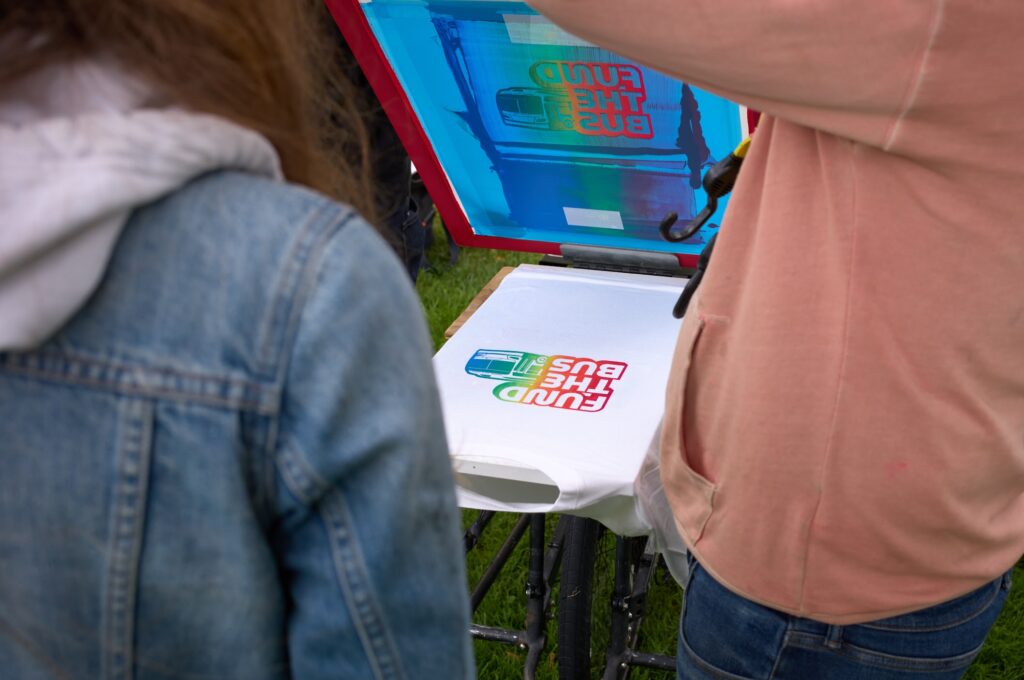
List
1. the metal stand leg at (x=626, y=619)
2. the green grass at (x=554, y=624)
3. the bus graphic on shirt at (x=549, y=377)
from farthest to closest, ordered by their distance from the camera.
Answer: the green grass at (x=554, y=624) < the metal stand leg at (x=626, y=619) < the bus graphic on shirt at (x=549, y=377)

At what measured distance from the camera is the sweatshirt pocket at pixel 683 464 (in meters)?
1.10

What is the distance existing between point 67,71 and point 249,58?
0.11 metres

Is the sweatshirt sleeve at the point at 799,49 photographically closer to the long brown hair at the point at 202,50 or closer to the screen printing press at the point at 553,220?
the long brown hair at the point at 202,50

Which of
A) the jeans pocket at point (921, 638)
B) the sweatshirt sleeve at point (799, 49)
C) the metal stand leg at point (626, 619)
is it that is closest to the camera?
the sweatshirt sleeve at point (799, 49)

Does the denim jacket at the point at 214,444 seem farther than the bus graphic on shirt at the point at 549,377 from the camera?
No

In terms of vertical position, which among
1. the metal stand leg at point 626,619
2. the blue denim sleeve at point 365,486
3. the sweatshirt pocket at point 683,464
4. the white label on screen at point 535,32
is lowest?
the metal stand leg at point 626,619

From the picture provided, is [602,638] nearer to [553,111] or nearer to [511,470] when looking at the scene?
[511,470]

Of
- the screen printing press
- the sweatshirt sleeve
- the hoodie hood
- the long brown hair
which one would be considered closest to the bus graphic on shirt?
the screen printing press

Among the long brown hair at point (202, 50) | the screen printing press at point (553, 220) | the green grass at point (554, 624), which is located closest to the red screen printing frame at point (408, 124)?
the screen printing press at point (553, 220)

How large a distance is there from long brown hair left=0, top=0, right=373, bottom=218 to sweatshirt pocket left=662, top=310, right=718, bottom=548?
53cm

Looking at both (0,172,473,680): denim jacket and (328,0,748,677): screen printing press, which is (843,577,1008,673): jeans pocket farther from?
(0,172,473,680): denim jacket

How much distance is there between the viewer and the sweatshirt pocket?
1101 millimetres

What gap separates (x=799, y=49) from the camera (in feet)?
2.85

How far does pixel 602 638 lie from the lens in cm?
223
